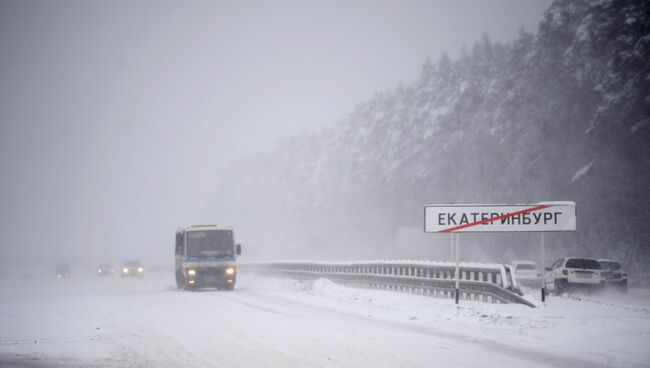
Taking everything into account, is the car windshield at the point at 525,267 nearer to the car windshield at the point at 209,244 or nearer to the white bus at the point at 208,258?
the white bus at the point at 208,258

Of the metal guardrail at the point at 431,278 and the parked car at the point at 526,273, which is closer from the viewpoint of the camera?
the metal guardrail at the point at 431,278

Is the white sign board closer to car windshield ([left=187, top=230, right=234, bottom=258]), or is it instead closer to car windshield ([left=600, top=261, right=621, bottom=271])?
car windshield ([left=600, top=261, right=621, bottom=271])

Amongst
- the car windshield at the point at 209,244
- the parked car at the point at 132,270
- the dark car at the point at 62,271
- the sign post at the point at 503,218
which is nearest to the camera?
the sign post at the point at 503,218

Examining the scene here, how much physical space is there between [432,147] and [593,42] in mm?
28180

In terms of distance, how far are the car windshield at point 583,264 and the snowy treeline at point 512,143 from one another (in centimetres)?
1187

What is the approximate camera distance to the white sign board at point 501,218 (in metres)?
20.5

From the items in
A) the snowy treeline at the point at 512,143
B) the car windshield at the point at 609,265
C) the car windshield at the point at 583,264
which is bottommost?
the car windshield at the point at 609,265

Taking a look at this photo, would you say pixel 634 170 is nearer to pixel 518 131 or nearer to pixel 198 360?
pixel 518 131

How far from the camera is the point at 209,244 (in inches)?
1292

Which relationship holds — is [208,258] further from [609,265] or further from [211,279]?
[609,265]

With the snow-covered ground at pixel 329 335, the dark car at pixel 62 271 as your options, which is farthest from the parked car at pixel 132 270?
the snow-covered ground at pixel 329 335

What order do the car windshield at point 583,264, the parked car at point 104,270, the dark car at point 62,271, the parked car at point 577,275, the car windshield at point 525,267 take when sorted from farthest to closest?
the parked car at point 104,270 < the dark car at point 62,271 < the car windshield at point 525,267 < the car windshield at point 583,264 < the parked car at point 577,275

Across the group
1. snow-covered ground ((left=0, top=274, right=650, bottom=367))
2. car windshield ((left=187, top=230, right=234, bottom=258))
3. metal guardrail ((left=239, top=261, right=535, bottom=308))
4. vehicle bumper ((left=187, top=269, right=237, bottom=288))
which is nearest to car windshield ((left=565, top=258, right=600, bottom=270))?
metal guardrail ((left=239, top=261, right=535, bottom=308))

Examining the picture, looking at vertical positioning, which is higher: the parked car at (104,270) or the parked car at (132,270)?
the parked car at (132,270)
